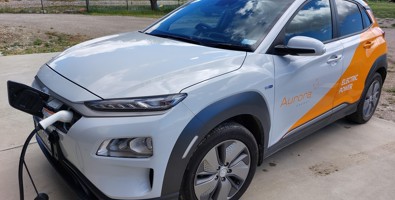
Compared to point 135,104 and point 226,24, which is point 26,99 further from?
point 226,24

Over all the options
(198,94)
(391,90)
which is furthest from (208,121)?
(391,90)

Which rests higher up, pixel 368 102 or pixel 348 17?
pixel 348 17

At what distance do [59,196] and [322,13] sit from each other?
9.09ft

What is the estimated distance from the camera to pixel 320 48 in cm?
267

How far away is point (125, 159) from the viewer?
2051 mm

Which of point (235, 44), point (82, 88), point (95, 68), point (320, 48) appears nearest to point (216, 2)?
point (235, 44)

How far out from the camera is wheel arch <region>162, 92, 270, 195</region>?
2.14 m

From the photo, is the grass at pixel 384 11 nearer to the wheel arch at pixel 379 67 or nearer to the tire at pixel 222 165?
the wheel arch at pixel 379 67

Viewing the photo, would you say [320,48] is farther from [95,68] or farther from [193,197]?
[95,68]

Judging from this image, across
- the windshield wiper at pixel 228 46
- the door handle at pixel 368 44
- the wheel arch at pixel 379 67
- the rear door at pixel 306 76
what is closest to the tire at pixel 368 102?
the wheel arch at pixel 379 67

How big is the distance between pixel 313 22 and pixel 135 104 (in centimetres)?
197

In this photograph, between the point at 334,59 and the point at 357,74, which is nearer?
the point at 334,59

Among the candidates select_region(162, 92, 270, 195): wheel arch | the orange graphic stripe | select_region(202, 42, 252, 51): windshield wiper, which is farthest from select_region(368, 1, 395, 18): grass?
select_region(162, 92, 270, 195): wheel arch

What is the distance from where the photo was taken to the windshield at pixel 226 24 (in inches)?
113
